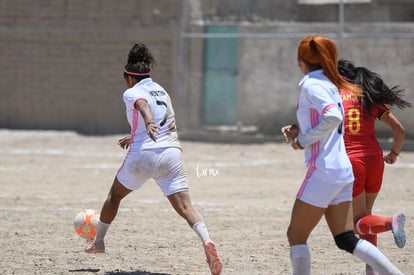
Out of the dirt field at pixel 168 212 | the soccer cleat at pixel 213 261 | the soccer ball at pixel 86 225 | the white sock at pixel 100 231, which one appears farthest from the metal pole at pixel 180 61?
the soccer cleat at pixel 213 261

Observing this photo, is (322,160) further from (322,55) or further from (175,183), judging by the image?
(175,183)

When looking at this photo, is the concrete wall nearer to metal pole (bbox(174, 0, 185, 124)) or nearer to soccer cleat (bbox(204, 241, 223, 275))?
metal pole (bbox(174, 0, 185, 124))

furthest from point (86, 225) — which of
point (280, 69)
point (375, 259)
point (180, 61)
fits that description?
point (280, 69)

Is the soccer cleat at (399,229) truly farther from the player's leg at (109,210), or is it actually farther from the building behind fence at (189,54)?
the building behind fence at (189,54)

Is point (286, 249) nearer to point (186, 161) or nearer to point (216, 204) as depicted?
point (216, 204)

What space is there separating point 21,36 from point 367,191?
14727 mm

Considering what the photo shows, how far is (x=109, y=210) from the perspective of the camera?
683cm

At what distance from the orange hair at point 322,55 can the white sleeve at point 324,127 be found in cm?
28

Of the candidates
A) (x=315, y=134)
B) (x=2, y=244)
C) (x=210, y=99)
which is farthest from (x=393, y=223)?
(x=210, y=99)

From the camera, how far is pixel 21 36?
1956 cm

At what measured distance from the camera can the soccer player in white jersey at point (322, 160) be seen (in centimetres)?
518

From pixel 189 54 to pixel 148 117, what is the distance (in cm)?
1215

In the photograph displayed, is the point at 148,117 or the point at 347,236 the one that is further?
the point at 148,117

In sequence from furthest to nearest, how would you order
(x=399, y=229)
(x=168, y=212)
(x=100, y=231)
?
(x=168, y=212), (x=100, y=231), (x=399, y=229)
